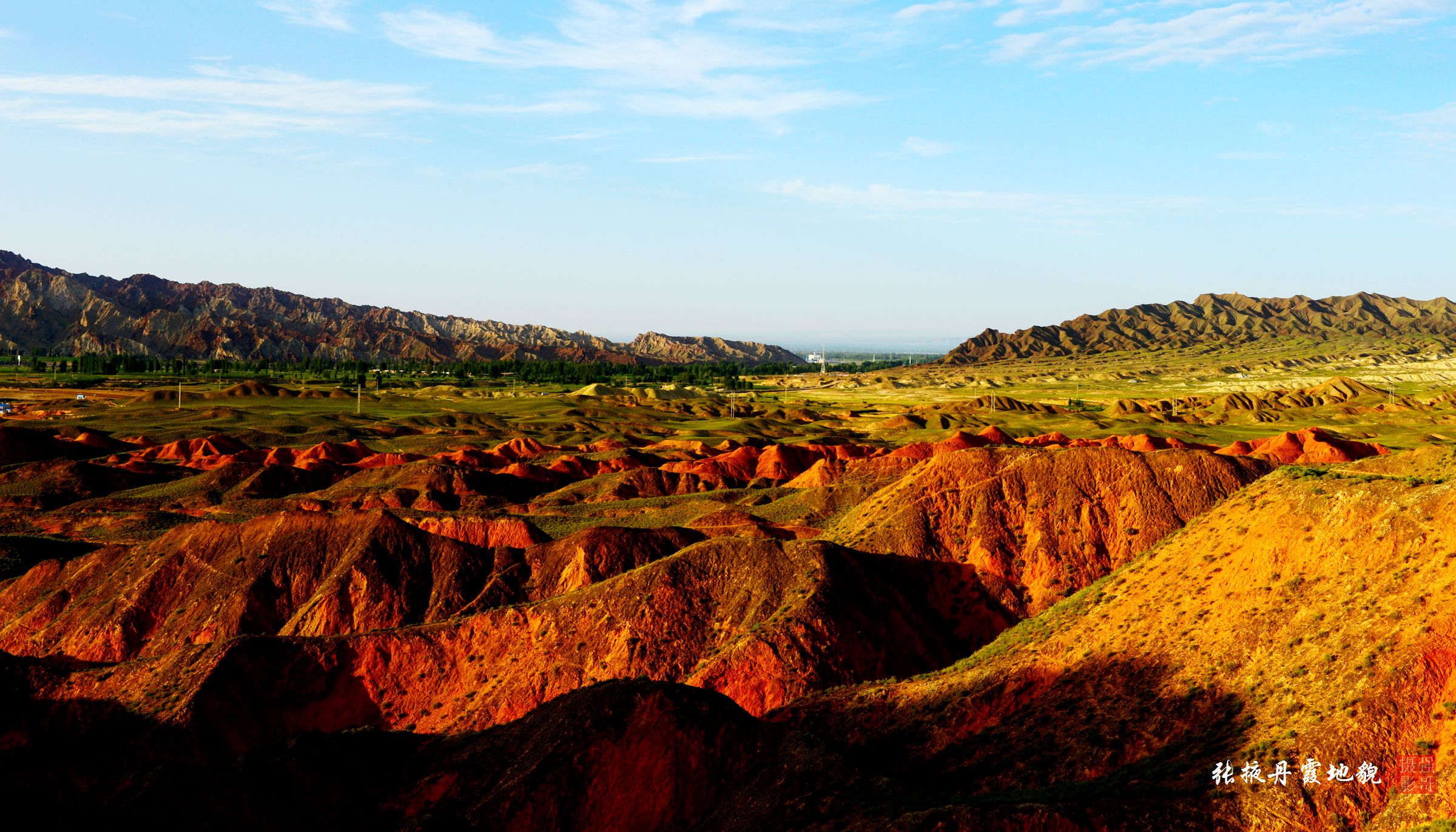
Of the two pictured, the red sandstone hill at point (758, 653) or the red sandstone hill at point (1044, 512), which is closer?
the red sandstone hill at point (758, 653)

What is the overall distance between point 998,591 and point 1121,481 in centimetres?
1029

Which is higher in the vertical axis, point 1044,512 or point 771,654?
point 1044,512

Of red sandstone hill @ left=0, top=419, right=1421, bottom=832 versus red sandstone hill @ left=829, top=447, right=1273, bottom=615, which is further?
red sandstone hill @ left=829, top=447, right=1273, bottom=615

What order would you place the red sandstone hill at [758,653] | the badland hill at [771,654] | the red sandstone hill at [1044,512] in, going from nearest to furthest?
the badland hill at [771,654] < the red sandstone hill at [758,653] < the red sandstone hill at [1044,512]

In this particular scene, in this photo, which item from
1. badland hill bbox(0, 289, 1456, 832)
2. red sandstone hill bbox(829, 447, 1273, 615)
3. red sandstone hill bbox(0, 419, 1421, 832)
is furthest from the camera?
red sandstone hill bbox(829, 447, 1273, 615)

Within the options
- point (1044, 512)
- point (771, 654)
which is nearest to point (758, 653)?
point (771, 654)

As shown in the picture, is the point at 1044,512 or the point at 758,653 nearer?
the point at 758,653

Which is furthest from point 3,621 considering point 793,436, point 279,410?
point 279,410

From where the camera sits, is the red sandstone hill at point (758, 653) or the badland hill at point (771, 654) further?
the red sandstone hill at point (758, 653)

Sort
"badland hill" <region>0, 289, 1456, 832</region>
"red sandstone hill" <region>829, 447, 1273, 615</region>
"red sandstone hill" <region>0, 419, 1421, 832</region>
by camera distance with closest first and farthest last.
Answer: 1. "badland hill" <region>0, 289, 1456, 832</region>
2. "red sandstone hill" <region>0, 419, 1421, 832</region>
3. "red sandstone hill" <region>829, 447, 1273, 615</region>

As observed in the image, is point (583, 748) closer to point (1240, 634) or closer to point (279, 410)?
point (1240, 634)

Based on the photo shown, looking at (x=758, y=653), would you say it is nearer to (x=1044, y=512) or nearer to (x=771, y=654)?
(x=771, y=654)

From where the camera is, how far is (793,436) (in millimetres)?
144250

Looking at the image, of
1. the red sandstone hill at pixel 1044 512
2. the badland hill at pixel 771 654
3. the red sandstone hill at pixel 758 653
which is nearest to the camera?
the badland hill at pixel 771 654
